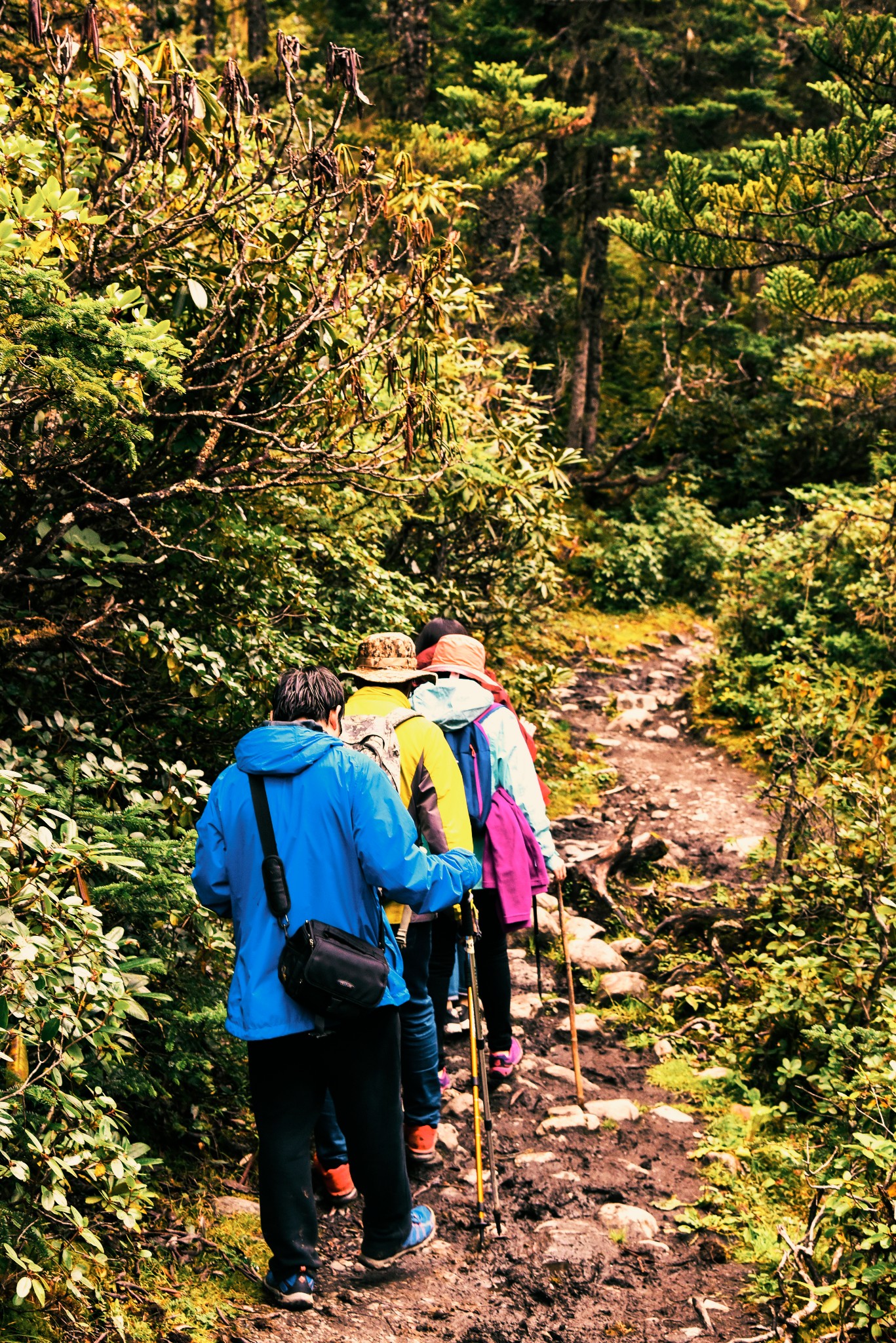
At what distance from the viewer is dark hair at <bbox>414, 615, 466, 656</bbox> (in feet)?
17.9

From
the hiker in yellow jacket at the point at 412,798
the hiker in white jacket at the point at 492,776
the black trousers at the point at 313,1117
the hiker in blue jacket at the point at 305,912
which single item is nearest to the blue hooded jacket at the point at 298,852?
the hiker in blue jacket at the point at 305,912

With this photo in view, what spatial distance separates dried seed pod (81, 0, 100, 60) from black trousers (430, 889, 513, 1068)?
12.2ft

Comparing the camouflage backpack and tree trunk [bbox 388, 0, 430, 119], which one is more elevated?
tree trunk [bbox 388, 0, 430, 119]

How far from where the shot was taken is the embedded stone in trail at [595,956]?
6.88 metres

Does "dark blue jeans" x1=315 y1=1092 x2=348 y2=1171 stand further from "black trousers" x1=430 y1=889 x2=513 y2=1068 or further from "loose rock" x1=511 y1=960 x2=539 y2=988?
"loose rock" x1=511 y1=960 x2=539 y2=988

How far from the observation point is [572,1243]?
4.15m

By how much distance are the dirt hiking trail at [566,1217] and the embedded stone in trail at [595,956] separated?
0.04 ft

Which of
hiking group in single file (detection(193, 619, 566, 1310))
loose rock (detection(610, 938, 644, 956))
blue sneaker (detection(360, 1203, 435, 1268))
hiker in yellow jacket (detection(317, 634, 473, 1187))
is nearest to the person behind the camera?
hiking group in single file (detection(193, 619, 566, 1310))

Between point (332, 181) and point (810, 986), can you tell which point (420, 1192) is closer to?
point (810, 986)

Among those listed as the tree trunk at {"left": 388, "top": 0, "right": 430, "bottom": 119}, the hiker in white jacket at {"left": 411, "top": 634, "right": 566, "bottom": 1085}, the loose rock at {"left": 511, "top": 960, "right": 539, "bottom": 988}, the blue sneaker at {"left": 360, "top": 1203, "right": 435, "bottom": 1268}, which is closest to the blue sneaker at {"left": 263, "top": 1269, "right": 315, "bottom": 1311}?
the blue sneaker at {"left": 360, "top": 1203, "right": 435, "bottom": 1268}

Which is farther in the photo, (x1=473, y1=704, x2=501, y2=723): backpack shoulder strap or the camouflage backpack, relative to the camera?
(x1=473, y1=704, x2=501, y2=723): backpack shoulder strap

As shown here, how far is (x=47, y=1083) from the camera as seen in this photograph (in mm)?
2916

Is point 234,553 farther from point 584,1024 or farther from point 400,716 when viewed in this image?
point 584,1024

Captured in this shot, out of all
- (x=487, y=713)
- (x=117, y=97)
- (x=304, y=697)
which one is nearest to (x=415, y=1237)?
(x=304, y=697)
